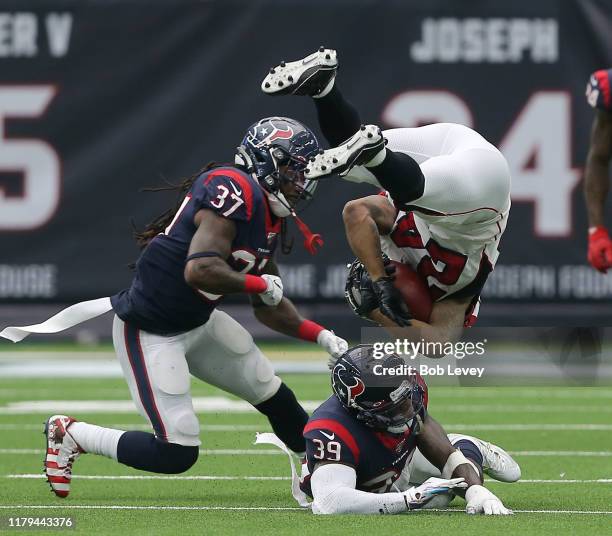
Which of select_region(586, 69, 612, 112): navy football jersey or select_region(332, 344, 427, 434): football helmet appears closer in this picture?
select_region(586, 69, 612, 112): navy football jersey

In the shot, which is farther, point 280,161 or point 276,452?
point 276,452

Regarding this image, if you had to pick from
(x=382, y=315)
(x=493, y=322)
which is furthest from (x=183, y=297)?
(x=493, y=322)

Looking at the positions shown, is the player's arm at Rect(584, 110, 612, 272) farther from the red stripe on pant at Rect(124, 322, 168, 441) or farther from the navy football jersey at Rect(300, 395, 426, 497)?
the red stripe on pant at Rect(124, 322, 168, 441)

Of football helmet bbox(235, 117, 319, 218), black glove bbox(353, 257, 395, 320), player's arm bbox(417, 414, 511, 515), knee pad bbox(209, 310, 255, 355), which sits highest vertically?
football helmet bbox(235, 117, 319, 218)

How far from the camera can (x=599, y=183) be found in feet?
14.5

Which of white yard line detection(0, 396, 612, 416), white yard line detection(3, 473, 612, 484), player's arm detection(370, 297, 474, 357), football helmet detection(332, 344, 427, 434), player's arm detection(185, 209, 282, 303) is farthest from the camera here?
white yard line detection(0, 396, 612, 416)

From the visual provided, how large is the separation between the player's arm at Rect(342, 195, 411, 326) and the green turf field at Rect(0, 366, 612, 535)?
76 centimetres

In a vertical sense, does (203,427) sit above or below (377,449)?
below

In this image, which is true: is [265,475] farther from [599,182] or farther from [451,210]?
[599,182]

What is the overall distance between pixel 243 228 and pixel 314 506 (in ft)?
3.37

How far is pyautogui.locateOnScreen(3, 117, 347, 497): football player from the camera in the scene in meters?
5.12

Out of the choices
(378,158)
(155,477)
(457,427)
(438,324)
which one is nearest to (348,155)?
(378,158)

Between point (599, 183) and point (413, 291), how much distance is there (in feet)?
3.83

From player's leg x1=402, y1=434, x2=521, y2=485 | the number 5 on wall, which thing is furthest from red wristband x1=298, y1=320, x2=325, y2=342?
the number 5 on wall
